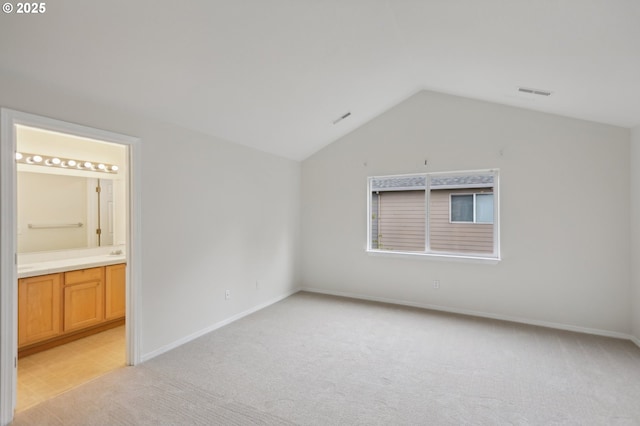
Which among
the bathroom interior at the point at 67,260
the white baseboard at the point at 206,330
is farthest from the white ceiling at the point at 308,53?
the white baseboard at the point at 206,330

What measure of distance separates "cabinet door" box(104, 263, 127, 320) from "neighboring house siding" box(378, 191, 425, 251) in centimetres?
371

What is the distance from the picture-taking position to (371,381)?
8.43 ft

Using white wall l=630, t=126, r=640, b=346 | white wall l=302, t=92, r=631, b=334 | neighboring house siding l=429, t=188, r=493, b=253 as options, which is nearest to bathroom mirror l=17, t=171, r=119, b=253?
white wall l=302, t=92, r=631, b=334

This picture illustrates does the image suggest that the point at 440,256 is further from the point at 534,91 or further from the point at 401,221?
the point at 534,91

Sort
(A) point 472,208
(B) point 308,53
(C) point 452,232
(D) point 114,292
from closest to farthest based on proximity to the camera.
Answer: (B) point 308,53 < (D) point 114,292 < (A) point 472,208 < (C) point 452,232

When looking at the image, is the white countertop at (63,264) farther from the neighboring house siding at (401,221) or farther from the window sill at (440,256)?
the neighboring house siding at (401,221)

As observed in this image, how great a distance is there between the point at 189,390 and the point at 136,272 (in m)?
1.16

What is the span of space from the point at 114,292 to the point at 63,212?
1.19 meters

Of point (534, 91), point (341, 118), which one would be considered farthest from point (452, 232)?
point (341, 118)

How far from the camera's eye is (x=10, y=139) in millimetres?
2062

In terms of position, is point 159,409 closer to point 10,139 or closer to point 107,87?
point 10,139

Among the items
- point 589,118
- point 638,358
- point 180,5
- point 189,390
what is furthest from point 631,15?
point 189,390

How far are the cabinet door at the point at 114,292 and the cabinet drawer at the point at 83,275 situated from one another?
89mm

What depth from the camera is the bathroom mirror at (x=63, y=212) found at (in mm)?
3482
